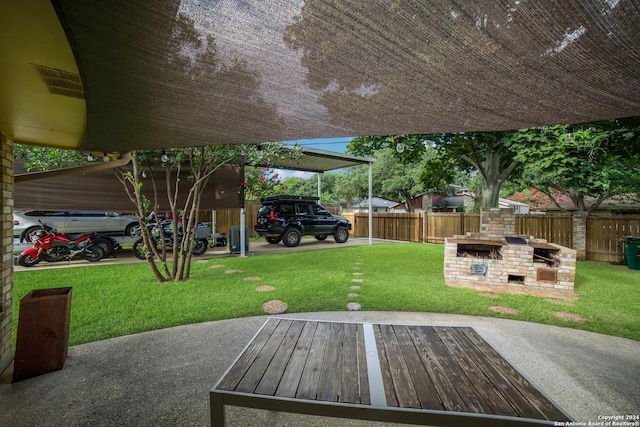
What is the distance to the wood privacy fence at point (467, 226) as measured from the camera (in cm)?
707

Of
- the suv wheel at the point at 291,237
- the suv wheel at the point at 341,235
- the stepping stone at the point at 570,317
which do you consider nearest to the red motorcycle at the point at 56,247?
the suv wheel at the point at 291,237

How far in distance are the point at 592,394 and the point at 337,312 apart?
7.63ft

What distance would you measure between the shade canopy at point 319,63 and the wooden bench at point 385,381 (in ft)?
4.83

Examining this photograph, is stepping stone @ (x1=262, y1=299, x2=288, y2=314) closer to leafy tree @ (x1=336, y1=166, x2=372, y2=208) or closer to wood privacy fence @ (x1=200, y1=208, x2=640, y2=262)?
wood privacy fence @ (x1=200, y1=208, x2=640, y2=262)

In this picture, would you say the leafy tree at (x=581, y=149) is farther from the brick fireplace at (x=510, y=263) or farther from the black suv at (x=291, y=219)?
the black suv at (x=291, y=219)

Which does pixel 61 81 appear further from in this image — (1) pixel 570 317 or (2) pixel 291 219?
(2) pixel 291 219

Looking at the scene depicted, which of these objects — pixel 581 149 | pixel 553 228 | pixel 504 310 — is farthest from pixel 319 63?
pixel 553 228

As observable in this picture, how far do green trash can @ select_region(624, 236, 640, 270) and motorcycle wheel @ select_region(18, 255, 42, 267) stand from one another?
504 inches

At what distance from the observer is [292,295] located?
13.6 ft

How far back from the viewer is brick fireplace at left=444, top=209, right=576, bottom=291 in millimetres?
4436

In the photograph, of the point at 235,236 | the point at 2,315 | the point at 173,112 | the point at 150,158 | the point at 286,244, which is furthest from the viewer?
the point at 286,244

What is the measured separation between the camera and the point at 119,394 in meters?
1.95

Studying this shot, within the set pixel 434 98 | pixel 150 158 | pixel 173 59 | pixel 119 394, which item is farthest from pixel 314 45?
pixel 150 158

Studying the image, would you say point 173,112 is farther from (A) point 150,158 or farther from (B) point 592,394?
(A) point 150,158
